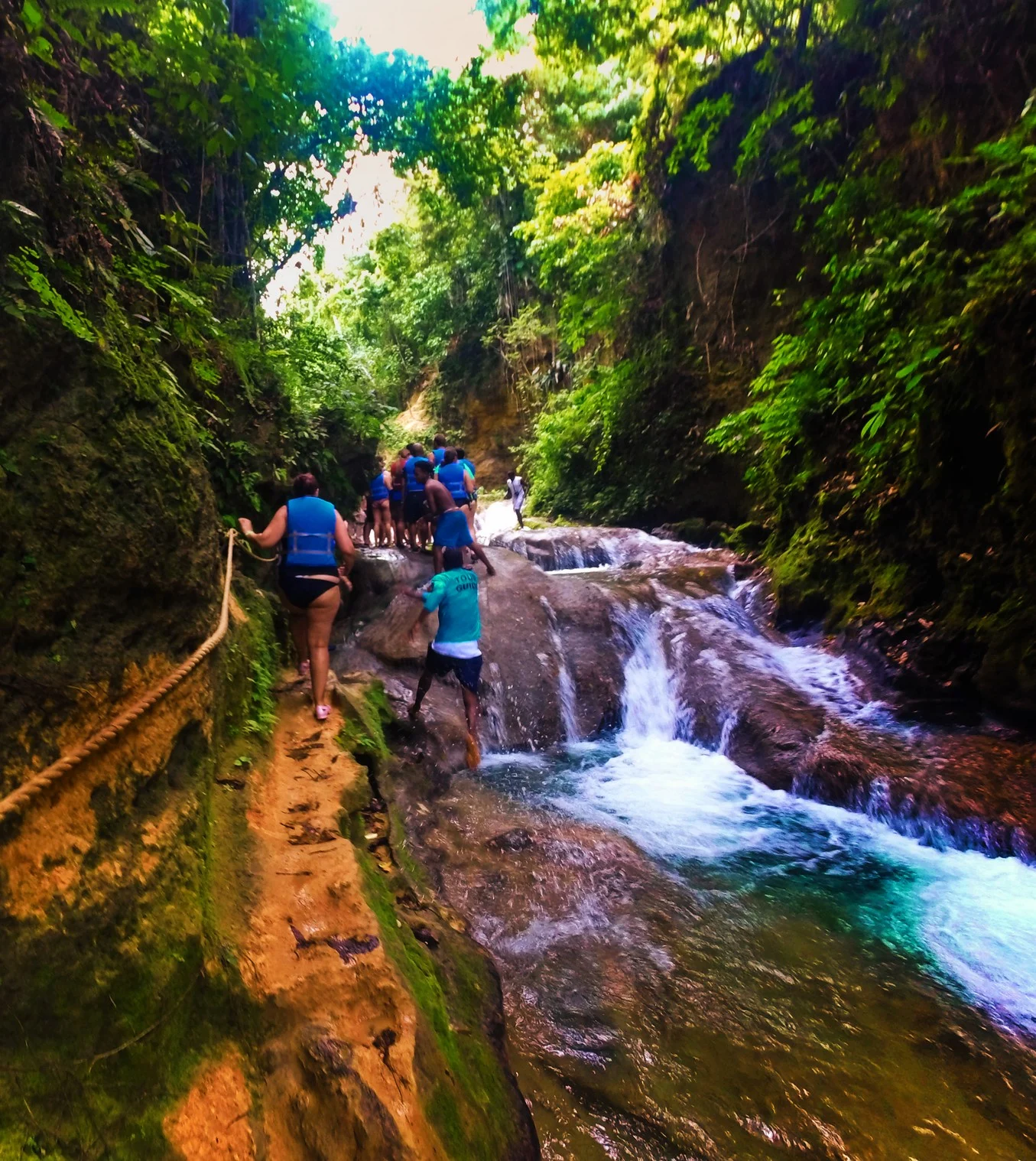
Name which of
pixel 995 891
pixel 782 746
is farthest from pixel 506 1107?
pixel 782 746

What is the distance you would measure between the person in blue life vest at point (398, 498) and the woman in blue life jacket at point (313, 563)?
6.03 metres

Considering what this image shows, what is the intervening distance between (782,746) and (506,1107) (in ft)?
16.3

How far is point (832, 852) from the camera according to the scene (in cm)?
516

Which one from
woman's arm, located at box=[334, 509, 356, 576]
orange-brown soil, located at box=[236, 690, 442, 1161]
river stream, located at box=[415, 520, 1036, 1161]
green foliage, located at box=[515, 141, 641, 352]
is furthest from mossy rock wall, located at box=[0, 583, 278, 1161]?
green foliage, located at box=[515, 141, 641, 352]

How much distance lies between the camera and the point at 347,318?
1074 inches

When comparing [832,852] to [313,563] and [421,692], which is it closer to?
[421,692]

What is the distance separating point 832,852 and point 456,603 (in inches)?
149

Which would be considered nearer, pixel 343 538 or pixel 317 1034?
pixel 317 1034

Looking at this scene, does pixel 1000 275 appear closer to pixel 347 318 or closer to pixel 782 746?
pixel 782 746

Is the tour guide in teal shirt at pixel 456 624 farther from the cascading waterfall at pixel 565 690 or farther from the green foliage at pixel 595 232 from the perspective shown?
the green foliage at pixel 595 232

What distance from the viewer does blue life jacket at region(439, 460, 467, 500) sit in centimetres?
977

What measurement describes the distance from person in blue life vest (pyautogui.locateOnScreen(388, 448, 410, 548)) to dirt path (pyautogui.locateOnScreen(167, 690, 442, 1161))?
8781mm

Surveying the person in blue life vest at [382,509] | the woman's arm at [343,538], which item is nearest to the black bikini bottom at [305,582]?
the woman's arm at [343,538]

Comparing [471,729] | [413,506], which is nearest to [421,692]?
[471,729]
